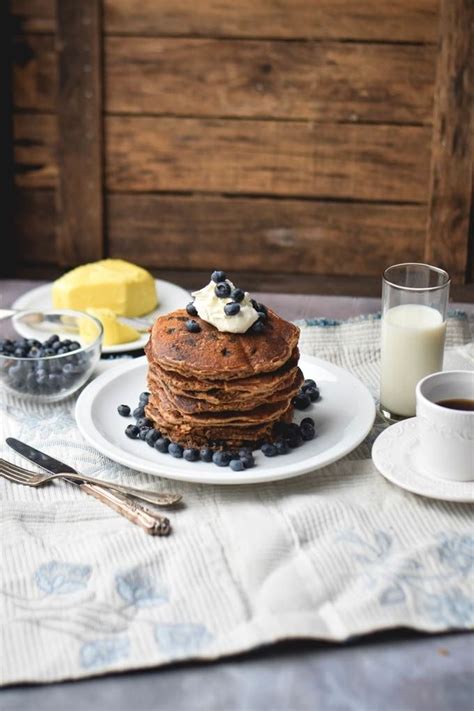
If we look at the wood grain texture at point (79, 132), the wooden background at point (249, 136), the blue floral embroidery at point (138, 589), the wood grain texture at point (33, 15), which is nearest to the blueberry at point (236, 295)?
the blue floral embroidery at point (138, 589)

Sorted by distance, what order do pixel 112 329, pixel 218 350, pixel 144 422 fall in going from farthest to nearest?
pixel 112 329 < pixel 144 422 < pixel 218 350

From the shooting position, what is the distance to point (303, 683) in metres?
1.34

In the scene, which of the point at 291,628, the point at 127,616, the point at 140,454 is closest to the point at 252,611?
the point at 291,628

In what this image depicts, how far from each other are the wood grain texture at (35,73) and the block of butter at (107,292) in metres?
0.95

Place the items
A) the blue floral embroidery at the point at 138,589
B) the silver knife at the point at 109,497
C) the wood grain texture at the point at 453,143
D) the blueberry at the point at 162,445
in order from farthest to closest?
the wood grain texture at the point at 453,143 < the blueberry at the point at 162,445 < the silver knife at the point at 109,497 < the blue floral embroidery at the point at 138,589

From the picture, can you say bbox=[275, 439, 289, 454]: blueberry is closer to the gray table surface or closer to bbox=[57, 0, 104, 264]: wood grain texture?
the gray table surface

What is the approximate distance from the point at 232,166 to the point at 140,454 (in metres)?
1.70

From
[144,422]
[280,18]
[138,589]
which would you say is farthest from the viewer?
[280,18]

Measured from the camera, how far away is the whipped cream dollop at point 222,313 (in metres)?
1.83

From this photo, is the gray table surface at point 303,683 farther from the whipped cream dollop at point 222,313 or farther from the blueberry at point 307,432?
the whipped cream dollop at point 222,313

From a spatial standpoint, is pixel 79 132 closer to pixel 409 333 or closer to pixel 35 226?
pixel 35 226

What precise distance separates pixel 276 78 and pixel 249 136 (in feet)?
0.65

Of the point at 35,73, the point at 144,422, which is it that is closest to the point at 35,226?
the point at 35,73

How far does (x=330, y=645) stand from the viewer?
1409mm
